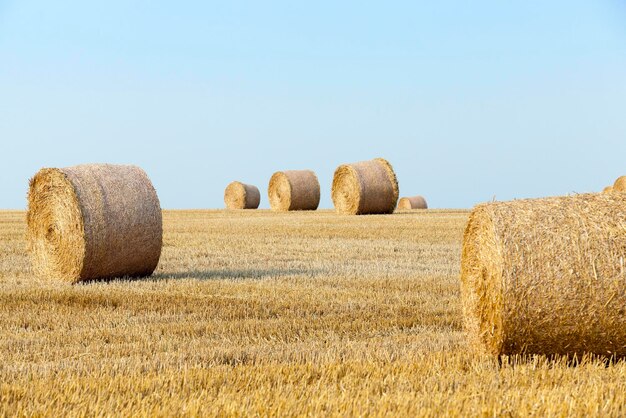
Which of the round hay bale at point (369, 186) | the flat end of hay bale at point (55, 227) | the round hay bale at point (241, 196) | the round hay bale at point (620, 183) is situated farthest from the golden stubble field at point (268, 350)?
the round hay bale at point (241, 196)

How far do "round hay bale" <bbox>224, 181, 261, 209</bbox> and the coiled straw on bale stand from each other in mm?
29749

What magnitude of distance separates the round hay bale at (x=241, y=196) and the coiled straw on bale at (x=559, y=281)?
29.7 m

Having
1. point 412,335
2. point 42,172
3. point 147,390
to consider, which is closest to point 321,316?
point 412,335

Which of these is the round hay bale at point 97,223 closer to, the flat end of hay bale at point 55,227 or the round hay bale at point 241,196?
the flat end of hay bale at point 55,227

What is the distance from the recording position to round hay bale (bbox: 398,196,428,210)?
39875 mm

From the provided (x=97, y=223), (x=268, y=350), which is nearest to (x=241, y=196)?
(x=97, y=223)

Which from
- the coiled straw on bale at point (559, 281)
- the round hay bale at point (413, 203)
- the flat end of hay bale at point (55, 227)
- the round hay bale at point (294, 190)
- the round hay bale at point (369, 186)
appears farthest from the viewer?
the round hay bale at point (413, 203)

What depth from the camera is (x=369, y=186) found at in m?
25.6

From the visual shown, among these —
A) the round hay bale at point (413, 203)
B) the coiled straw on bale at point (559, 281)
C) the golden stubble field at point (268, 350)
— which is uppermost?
the round hay bale at point (413, 203)

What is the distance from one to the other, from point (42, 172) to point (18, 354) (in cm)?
630

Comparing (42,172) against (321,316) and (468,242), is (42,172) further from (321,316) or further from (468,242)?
(468,242)

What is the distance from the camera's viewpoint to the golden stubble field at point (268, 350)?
4840 millimetres

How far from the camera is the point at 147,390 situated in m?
A: 5.21

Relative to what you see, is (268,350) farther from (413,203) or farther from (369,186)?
(413,203)
